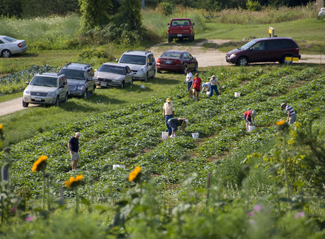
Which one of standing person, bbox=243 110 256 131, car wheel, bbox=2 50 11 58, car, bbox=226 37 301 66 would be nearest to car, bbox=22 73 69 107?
standing person, bbox=243 110 256 131

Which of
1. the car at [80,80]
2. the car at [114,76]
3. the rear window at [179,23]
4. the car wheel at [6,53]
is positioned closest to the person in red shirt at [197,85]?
the car at [114,76]

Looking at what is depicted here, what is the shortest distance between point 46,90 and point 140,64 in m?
8.81

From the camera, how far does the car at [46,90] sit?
2034 cm

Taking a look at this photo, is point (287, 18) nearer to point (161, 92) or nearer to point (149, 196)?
point (161, 92)

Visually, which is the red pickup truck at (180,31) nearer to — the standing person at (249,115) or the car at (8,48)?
the car at (8,48)

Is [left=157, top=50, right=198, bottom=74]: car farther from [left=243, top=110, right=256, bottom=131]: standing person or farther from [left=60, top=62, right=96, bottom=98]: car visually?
[left=243, top=110, right=256, bottom=131]: standing person

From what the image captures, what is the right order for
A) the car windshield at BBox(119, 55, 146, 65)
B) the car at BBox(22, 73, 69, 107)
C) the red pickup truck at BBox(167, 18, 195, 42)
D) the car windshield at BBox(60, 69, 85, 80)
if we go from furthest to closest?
1. the red pickup truck at BBox(167, 18, 195, 42)
2. the car windshield at BBox(119, 55, 146, 65)
3. the car windshield at BBox(60, 69, 85, 80)
4. the car at BBox(22, 73, 69, 107)

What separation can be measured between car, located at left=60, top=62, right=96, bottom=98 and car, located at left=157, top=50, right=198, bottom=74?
6.62 meters

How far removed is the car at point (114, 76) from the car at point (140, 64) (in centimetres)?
132

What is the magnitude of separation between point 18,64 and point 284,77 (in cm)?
2004

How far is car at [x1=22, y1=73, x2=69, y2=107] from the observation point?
20.3 meters

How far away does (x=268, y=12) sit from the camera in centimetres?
5356

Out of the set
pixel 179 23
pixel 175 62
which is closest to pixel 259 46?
pixel 175 62

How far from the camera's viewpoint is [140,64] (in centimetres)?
2788
